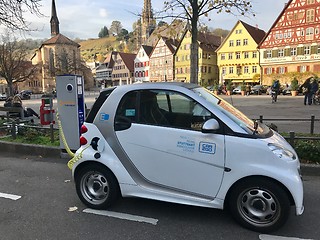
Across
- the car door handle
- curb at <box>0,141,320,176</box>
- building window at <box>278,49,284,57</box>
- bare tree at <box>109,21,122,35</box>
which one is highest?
bare tree at <box>109,21,122,35</box>

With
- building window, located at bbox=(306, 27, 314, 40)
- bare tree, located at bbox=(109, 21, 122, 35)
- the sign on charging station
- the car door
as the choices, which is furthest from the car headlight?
bare tree, located at bbox=(109, 21, 122, 35)

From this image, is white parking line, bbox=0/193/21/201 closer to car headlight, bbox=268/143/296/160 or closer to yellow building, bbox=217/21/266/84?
car headlight, bbox=268/143/296/160

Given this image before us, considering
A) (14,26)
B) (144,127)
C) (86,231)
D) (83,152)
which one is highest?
(14,26)

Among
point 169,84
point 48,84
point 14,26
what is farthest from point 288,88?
point 48,84

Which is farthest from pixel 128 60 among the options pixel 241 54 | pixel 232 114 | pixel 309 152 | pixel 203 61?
pixel 232 114

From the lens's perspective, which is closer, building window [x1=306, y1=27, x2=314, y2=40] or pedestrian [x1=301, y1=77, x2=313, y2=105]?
Result: pedestrian [x1=301, y1=77, x2=313, y2=105]

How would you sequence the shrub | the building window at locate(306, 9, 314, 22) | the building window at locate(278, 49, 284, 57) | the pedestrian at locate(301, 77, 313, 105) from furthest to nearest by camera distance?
the building window at locate(278, 49, 284, 57), the building window at locate(306, 9, 314, 22), the pedestrian at locate(301, 77, 313, 105), the shrub

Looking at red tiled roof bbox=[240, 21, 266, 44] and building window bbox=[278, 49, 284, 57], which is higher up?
red tiled roof bbox=[240, 21, 266, 44]

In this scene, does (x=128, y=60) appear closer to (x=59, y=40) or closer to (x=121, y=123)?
(x=59, y=40)

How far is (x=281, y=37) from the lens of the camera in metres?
49.2

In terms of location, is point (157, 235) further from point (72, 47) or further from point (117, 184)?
point (72, 47)

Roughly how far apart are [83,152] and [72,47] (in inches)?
3636

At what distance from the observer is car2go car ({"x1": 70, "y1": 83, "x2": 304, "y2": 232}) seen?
3355mm

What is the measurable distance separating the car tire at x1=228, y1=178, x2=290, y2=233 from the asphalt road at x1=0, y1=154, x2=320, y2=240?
0.11m
